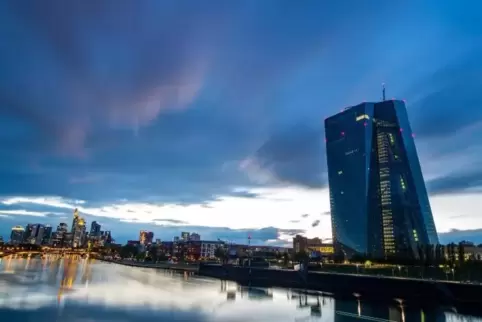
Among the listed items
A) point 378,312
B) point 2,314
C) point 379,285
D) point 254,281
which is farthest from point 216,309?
point 254,281

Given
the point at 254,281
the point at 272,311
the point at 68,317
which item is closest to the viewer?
the point at 68,317

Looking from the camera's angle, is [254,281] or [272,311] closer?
[272,311]

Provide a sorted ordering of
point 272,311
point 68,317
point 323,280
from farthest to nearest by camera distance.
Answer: point 323,280 < point 272,311 < point 68,317

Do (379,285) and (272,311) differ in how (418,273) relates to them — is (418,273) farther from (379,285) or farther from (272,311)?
(272,311)

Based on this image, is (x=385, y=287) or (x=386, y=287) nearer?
(x=386, y=287)

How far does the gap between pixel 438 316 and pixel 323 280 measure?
1376 inches

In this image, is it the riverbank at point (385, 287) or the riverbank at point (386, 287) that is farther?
the riverbank at point (385, 287)

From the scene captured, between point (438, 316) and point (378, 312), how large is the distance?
18.8ft

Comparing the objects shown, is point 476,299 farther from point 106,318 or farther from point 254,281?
point 254,281

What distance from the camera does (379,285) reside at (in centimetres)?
5538

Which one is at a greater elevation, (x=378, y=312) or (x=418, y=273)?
(x=418, y=273)

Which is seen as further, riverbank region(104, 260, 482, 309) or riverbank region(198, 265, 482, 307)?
riverbank region(198, 265, 482, 307)

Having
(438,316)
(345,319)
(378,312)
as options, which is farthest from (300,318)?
(438,316)

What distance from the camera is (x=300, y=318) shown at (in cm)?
3550
